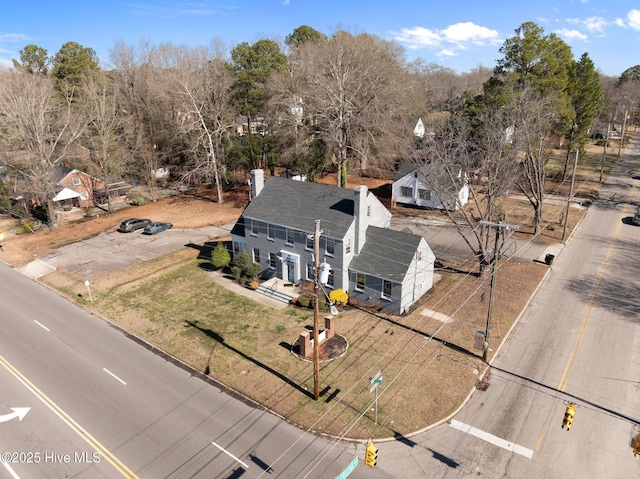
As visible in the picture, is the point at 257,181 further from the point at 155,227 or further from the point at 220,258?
the point at 155,227

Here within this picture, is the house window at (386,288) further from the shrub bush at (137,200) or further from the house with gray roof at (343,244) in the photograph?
the shrub bush at (137,200)

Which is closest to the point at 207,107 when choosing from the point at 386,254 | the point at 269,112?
the point at 269,112

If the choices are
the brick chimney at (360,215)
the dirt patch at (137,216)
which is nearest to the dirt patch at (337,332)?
the brick chimney at (360,215)

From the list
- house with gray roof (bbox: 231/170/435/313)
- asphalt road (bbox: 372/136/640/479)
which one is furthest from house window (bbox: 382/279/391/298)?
asphalt road (bbox: 372/136/640/479)

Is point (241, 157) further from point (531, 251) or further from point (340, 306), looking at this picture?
point (531, 251)

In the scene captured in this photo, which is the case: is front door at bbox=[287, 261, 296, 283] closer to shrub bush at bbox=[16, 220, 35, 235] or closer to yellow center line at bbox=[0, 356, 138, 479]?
yellow center line at bbox=[0, 356, 138, 479]

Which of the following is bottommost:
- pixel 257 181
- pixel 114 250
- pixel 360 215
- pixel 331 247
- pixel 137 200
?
pixel 114 250

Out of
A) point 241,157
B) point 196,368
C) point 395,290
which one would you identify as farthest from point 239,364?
point 241,157
